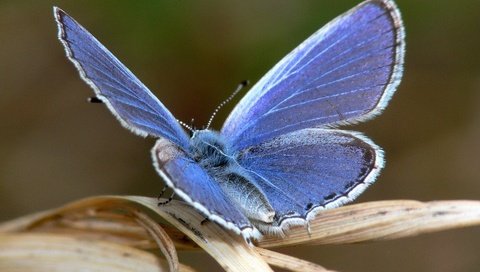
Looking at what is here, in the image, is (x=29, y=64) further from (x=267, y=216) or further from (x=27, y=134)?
(x=267, y=216)

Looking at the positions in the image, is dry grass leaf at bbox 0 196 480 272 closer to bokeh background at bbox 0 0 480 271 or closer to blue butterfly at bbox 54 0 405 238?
blue butterfly at bbox 54 0 405 238

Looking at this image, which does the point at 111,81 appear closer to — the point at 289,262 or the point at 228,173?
the point at 228,173

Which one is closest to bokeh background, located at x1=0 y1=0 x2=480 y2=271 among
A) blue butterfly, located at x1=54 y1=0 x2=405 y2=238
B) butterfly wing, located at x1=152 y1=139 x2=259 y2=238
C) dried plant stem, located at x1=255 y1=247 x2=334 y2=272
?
blue butterfly, located at x1=54 y1=0 x2=405 y2=238

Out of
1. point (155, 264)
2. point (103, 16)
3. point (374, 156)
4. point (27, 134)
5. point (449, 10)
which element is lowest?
point (449, 10)

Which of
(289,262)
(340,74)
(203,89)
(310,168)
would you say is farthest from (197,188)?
(203,89)

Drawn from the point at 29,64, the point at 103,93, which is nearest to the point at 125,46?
the point at 29,64

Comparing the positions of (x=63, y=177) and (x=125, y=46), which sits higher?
(x=125, y=46)

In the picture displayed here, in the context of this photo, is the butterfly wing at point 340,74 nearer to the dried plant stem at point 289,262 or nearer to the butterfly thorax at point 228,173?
the butterfly thorax at point 228,173
